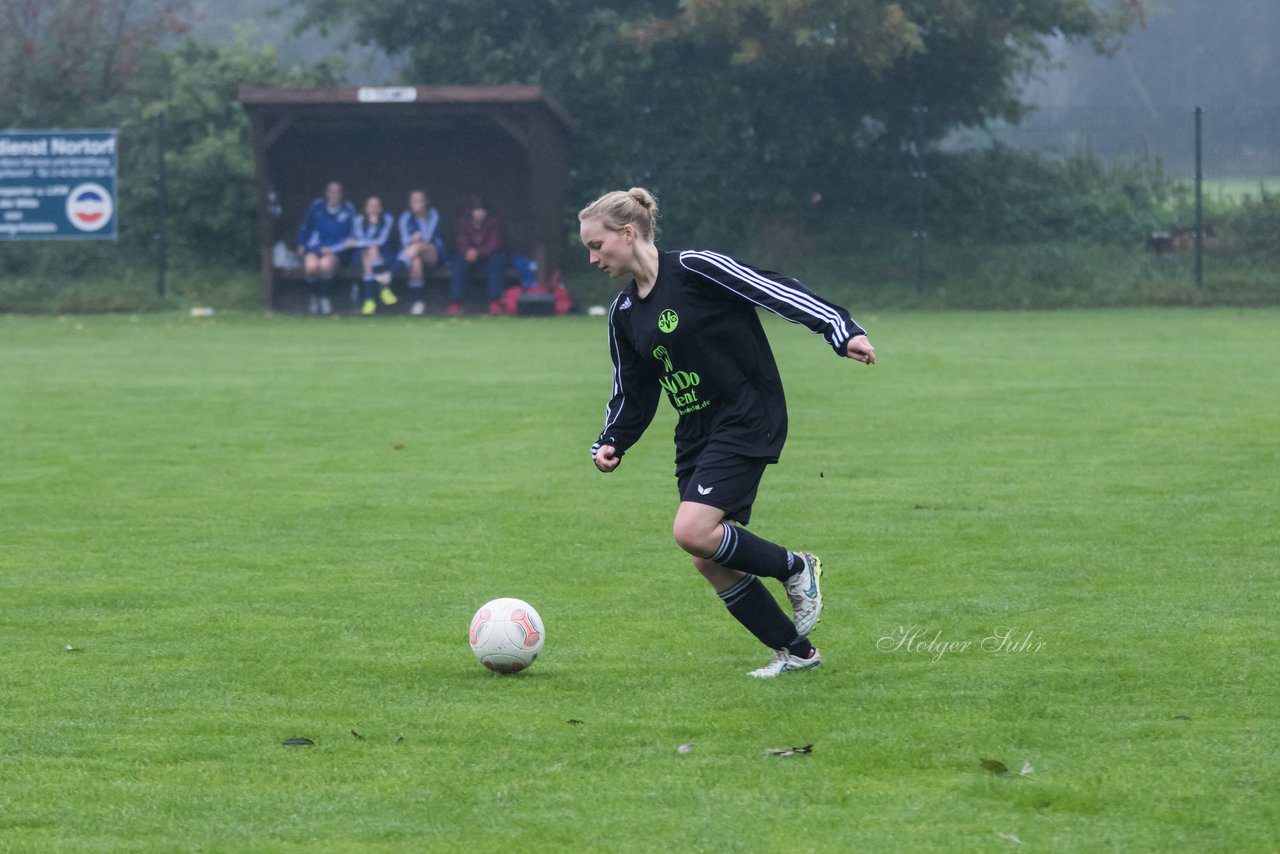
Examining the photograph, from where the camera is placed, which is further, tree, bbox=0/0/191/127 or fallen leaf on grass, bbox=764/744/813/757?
tree, bbox=0/0/191/127

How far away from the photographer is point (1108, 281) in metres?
28.3

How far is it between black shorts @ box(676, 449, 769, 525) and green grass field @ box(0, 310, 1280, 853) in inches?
21.2

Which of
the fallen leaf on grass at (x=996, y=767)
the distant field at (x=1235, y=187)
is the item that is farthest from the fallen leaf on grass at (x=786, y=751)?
the distant field at (x=1235, y=187)

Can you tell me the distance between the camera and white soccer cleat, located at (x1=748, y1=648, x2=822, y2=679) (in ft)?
18.6

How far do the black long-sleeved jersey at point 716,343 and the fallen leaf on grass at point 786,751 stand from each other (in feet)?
4.32

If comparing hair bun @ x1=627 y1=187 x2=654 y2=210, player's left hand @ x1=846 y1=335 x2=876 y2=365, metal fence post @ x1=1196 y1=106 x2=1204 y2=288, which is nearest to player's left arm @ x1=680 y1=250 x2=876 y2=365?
player's left hand @ x1=846 y1=335 x2=876 y2=365

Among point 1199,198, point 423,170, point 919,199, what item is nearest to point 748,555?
point 919,199

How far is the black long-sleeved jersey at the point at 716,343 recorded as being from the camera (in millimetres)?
5766

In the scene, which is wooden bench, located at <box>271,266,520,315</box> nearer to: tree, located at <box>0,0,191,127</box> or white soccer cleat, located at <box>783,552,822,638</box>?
tree, located at <box>0,0,191,127</box>

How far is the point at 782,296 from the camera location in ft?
18.7

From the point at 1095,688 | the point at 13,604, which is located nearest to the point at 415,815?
the point at 1095,688

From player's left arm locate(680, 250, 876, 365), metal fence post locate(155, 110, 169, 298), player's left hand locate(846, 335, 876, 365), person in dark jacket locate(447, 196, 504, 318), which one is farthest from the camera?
metal fence post locate(155, 110, 169, 298)

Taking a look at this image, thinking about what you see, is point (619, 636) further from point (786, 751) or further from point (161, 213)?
point (161, 213)
